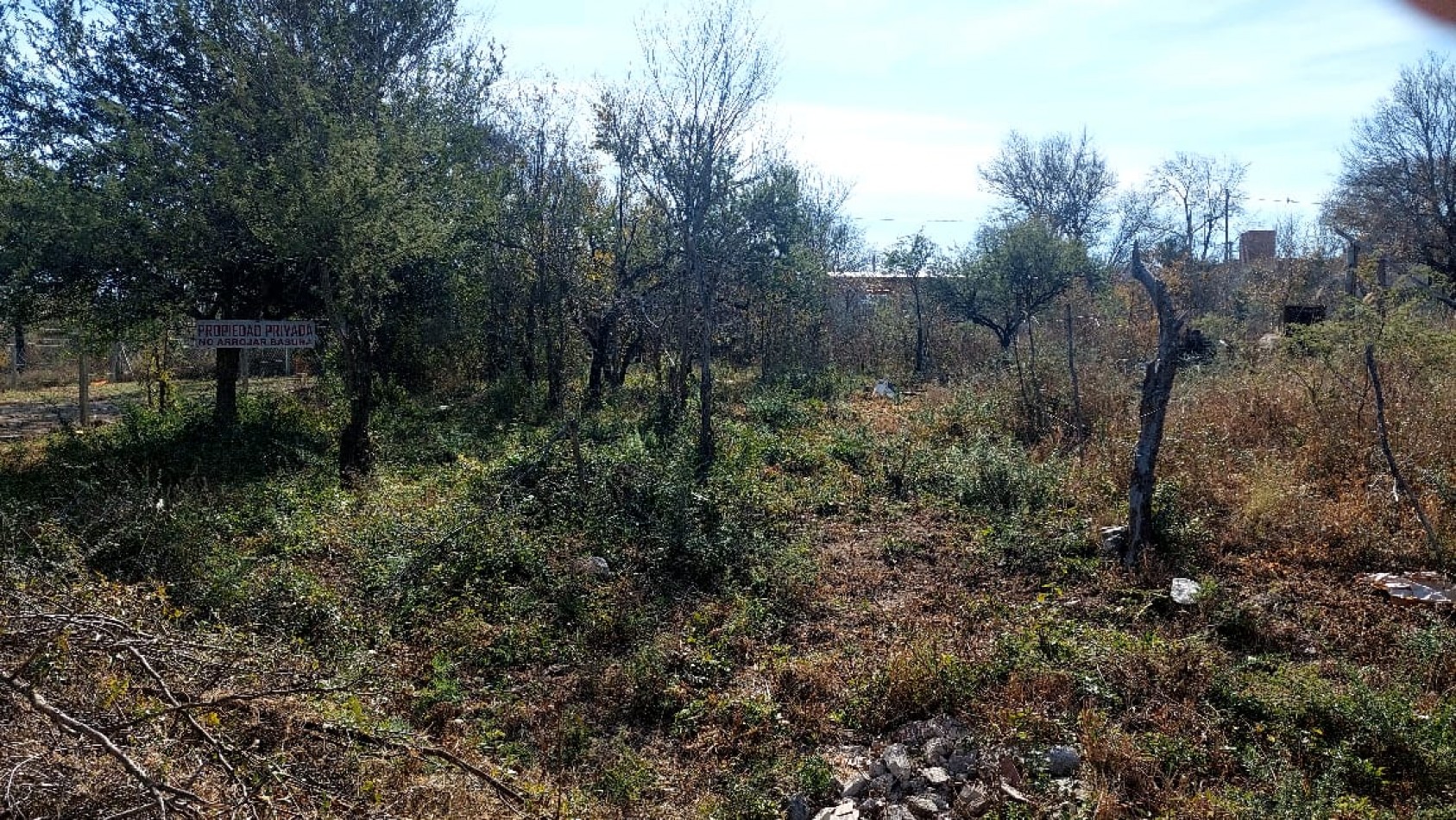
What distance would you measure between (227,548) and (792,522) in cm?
446

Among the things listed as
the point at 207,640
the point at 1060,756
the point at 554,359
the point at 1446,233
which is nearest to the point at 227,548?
the point at 207,640

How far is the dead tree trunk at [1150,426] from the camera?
6312 millimetres

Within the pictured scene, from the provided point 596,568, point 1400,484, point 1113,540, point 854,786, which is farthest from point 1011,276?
point 854,786

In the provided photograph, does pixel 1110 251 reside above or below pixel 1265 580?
above

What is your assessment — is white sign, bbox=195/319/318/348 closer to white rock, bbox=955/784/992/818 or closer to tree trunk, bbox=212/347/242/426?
tree trunk, bbox=212/347/242/426

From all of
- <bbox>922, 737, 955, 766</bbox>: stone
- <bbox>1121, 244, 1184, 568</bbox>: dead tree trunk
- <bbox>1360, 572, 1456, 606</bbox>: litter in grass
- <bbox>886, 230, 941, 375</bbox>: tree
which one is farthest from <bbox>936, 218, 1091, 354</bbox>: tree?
<bbox>922, 737, 955, 766</bbox>: stone

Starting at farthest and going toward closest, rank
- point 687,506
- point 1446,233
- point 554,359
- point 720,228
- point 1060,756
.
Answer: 1. point 1446,233
2. point 554,359
3. point 720,228
4. point 687,506
5. point 1060,756

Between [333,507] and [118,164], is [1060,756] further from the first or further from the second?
[118,164]

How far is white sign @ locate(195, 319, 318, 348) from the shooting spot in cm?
951

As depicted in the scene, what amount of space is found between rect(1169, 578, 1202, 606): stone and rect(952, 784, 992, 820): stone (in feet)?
8.14

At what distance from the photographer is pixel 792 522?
7605mm

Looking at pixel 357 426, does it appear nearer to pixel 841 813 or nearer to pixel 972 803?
pixel 841 813

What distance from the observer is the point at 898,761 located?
4.04 meters

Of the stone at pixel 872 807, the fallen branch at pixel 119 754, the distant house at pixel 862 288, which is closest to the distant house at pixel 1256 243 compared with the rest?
the distant house at pixel 862 288
